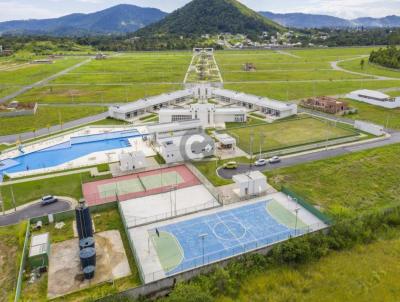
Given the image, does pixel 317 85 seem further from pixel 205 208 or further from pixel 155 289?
pixel 155 289

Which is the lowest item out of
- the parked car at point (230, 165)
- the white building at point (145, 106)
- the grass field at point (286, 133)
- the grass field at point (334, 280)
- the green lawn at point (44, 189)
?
the grass field at point (334, 280)

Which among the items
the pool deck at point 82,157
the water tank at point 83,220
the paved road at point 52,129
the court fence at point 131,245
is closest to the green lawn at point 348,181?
the court fence at point 131,245

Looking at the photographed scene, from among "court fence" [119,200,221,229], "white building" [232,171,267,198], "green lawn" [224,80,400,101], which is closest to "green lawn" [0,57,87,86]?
"green lawn" [224,80,400,101]

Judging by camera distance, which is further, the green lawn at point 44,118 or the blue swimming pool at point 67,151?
the green lawn at point 44,118

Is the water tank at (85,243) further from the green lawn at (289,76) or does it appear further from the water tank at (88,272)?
the green lawn at (289,76)

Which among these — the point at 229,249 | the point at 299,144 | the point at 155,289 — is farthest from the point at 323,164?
the point at 155,289

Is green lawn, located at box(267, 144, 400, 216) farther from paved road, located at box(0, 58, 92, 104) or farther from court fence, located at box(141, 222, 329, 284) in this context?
paved road, located at box(0, 58, 92, 104)

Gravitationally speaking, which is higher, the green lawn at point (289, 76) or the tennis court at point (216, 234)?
the green lawn at point (289, 76)
